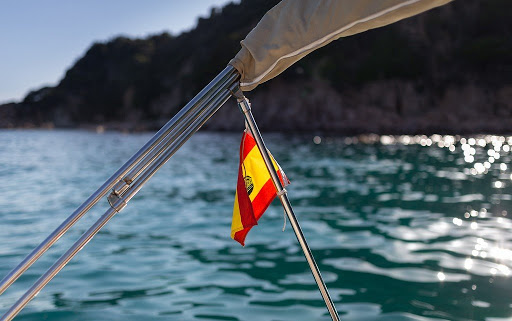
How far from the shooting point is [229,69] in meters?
2.63

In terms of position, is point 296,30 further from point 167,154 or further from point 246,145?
point 167,154

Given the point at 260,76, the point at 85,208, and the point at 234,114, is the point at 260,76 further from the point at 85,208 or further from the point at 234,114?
the point at 234,114

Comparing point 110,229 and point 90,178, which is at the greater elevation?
point 90,178

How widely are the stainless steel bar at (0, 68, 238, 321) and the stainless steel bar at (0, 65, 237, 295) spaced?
0.18 ft

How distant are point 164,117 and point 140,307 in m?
72.0

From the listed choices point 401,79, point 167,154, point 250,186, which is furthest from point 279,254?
point 401,79

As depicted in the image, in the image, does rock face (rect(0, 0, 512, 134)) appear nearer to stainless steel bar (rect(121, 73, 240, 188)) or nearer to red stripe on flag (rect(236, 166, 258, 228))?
red stripe on flag (rect(236, 166, 258, 228))

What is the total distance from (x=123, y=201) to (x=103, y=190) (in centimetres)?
10

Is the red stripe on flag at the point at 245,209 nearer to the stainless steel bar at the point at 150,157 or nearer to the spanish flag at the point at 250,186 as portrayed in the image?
the spanish flag at the point at 250,186

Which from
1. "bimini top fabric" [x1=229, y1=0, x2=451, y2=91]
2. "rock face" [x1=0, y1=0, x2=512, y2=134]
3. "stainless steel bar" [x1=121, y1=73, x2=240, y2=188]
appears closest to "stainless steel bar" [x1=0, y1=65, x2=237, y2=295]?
"stainless steel bar" [x1=121, y1=73, x2=240, y2=188]

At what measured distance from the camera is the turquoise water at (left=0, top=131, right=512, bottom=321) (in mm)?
5344

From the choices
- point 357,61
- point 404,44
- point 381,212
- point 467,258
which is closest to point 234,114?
point 357,61

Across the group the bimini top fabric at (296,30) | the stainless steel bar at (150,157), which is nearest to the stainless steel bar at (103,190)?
the stainless steel bar at (150,157)

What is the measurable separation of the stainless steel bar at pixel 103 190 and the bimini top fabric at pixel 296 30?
203 mm
